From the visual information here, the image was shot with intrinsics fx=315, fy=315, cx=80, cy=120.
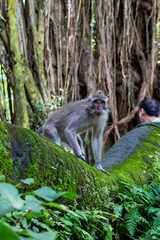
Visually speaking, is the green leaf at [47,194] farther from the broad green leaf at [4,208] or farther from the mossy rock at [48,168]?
the mossy rock at [48,168]

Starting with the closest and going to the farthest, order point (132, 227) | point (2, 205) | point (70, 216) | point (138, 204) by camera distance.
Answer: point (2, 205), point (70, 216), point (132, 227), point (138, 204)

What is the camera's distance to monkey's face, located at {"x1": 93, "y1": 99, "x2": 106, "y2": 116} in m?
4.83

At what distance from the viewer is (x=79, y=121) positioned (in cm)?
484

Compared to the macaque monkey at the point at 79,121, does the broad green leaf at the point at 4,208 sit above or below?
above

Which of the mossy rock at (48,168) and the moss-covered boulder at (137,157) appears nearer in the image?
the mossy rock at (48,168)

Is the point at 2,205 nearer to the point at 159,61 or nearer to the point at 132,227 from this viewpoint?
the point at 132,227

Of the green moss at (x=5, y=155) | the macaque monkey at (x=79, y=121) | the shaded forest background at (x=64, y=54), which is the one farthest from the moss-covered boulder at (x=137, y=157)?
the shaded forest background at (x=64, y=54)

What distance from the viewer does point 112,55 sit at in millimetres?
8719

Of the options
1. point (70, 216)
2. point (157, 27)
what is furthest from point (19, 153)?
point (157, 27)

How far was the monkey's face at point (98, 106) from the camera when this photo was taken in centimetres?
483

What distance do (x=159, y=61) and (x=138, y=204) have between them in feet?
24.7

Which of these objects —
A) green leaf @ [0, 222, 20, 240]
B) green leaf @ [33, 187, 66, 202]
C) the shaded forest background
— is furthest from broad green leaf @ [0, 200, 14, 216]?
the shaded forest background

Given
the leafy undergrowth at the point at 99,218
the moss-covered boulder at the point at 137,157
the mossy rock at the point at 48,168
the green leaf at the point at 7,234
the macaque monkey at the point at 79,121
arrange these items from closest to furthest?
1. the green leaf at the point at 7,234
2. the leafy undergrowth at the point at 99,218
3. the mossy rock at the point at 48,168
4. the moss-covered boulder at the point at 137,157
5. the macaque monkey at the point at 79,121

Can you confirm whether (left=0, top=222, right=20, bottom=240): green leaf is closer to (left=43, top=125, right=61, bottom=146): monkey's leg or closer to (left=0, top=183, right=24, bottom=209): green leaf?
(left=0, top=183, right=24, bottom=209): green leaf
